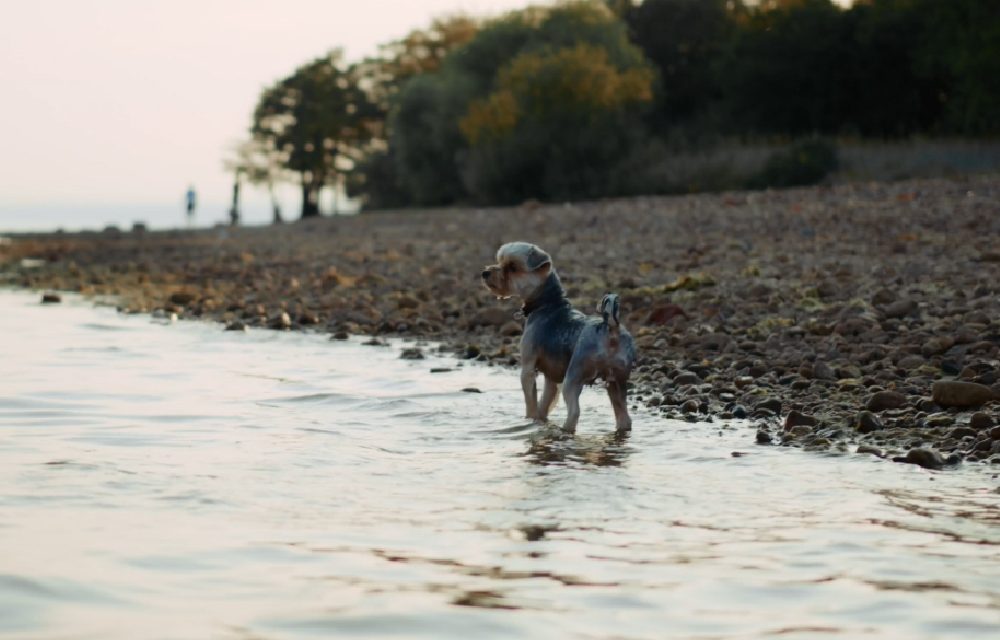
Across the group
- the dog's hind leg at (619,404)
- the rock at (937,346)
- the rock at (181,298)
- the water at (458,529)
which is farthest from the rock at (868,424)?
the rock at (181,298)

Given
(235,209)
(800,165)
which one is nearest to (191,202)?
→ (235,209)

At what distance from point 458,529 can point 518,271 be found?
2.99 metres

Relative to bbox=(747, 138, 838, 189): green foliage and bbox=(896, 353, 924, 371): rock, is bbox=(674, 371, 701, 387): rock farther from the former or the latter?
bbox=(747, 138, 838, 189): green foliage

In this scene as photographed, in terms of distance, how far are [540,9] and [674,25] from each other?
6.71 metres

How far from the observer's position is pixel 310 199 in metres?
78.3

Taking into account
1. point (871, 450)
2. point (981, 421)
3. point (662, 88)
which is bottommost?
point (871, 450)

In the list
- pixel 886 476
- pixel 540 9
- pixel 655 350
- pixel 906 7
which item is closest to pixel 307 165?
pixel 540 9

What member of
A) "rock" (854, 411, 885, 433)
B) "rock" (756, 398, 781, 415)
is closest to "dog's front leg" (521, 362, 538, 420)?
"rock" (756, 398, 781, 415)

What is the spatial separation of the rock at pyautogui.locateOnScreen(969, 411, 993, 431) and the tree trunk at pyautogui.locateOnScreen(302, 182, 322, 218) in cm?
7180

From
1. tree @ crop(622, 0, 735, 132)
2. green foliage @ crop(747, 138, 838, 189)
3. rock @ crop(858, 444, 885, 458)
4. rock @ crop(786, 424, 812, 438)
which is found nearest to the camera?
rock @ crop(858, 444, 885, 458)

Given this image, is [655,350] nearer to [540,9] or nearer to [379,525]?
[379,525]

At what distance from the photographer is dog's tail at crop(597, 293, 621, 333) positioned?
7488 millimetres

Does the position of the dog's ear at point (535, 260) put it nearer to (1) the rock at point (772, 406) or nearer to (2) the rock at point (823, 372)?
(1) the rock at point (772, 406)

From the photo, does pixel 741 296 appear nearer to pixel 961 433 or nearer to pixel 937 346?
pixel 937 346
